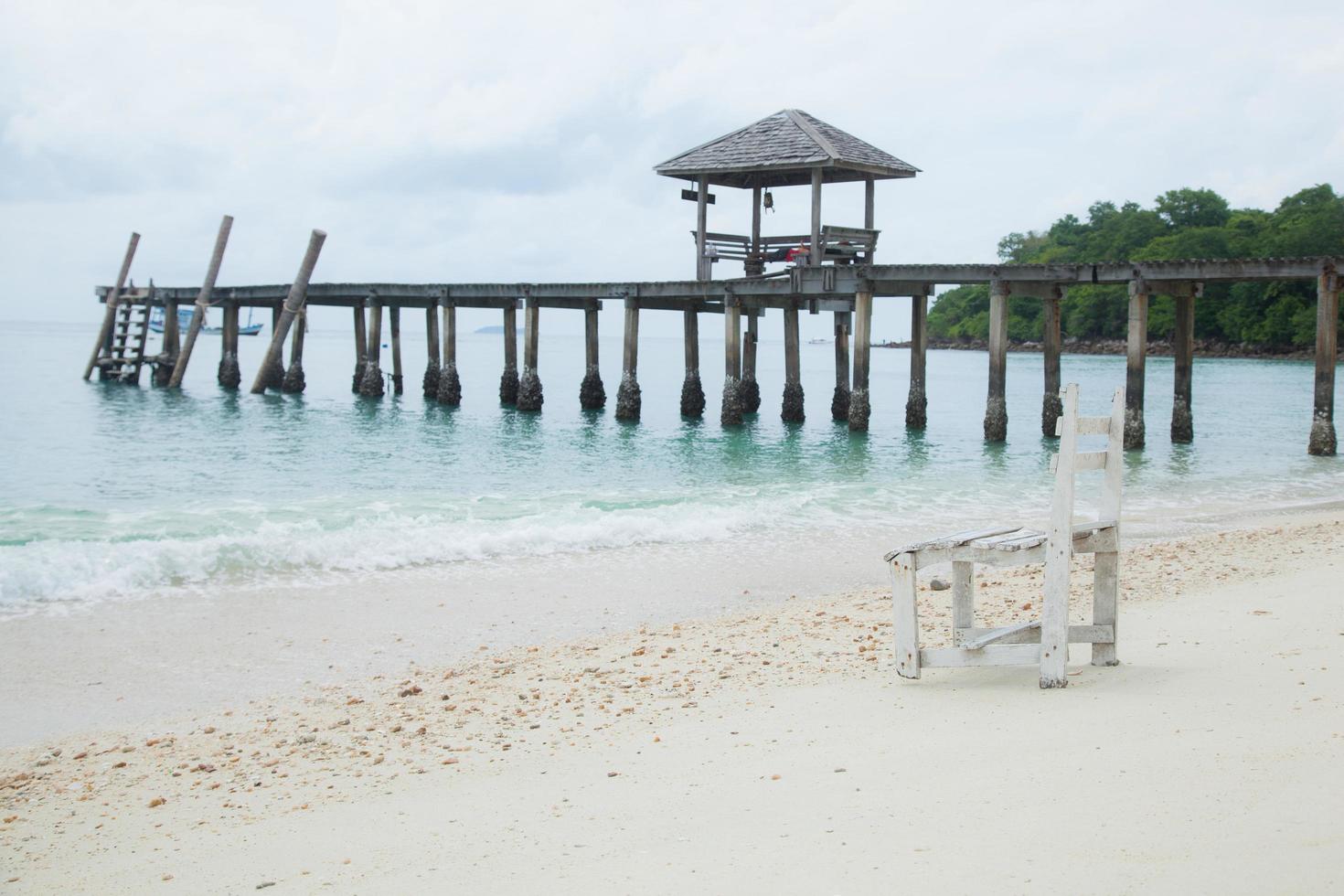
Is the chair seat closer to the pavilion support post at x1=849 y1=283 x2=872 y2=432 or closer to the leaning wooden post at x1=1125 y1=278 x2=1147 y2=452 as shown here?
the leaning wooden post at x1=1125 y1=278 x2=1147 y2=452

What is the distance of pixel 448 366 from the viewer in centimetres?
A: 3156

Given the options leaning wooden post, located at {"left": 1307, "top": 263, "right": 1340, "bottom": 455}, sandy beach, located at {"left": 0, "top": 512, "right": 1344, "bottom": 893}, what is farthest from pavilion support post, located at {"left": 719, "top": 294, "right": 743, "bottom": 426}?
sandy beach, located at {"left": 0, "top": 512, "right": 1344, "bottom": 893}

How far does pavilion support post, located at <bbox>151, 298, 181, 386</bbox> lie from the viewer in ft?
122

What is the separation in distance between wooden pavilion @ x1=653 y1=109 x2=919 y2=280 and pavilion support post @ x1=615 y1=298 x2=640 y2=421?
2222mm

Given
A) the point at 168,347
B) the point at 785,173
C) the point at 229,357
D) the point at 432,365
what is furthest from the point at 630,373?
the point at 168,347

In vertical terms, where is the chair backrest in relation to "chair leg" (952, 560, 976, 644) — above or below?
above

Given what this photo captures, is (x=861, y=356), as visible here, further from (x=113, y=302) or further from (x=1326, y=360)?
(x=113, y=302)

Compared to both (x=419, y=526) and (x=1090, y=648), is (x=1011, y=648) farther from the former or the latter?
(x=419, y=526)

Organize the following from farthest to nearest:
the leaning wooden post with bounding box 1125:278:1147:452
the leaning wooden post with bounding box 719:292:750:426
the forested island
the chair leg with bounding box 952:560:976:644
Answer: the forested island, the leaning wooden post with bounding box 719:292:750:426, the leaning wooden post with bounding box 1125:278:1147:452, the chair leg with bounding box 952:560:976:644

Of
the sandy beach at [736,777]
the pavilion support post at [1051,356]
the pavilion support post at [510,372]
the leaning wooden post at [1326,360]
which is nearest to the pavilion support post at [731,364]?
the pavilion support post at [1051,356]

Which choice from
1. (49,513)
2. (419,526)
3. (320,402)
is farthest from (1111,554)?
(320,402)

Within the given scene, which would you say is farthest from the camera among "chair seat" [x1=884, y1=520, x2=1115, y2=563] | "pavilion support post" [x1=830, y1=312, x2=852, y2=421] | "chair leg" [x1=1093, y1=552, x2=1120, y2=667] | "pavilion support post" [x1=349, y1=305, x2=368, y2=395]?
"pavilion support post" [x1=349, y1=305, x2=368, y2=395]

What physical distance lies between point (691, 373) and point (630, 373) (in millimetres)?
1772

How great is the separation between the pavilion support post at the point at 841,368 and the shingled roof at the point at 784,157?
4.24m
